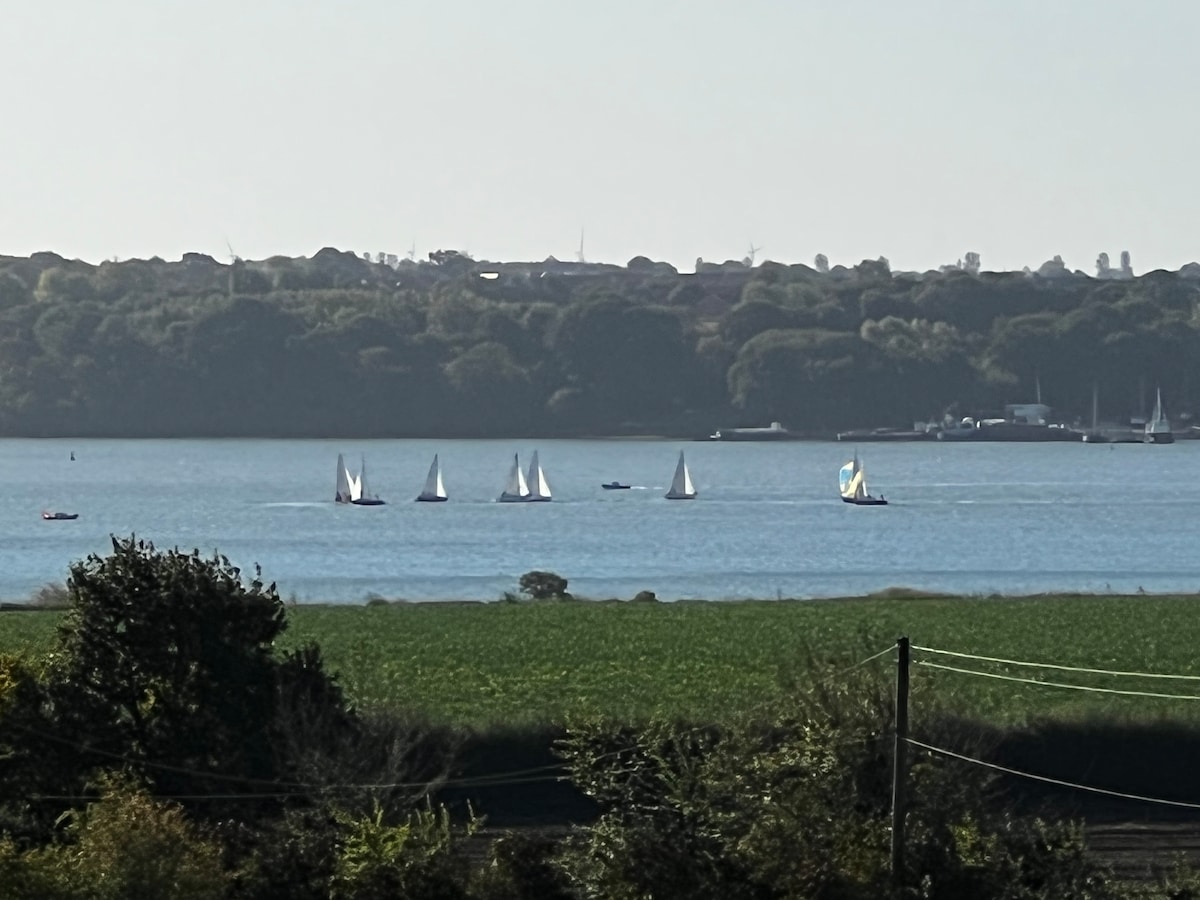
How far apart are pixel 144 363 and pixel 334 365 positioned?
14520 millimetres

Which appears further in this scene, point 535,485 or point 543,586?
point 535,485

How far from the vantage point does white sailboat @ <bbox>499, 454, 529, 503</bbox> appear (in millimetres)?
121125

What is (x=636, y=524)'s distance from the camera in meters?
106

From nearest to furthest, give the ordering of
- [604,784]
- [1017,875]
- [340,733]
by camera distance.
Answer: [1017,875] < [604,784] < [340,733]

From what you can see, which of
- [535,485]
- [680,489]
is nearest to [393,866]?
[535,485]

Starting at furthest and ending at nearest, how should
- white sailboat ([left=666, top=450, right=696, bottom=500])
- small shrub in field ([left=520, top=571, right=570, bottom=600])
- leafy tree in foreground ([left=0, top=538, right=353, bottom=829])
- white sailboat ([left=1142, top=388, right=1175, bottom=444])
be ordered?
white sailboat ([left=1142, top=388, right=1175, bottom=444]) < white sailboat ([left=666, top=450, right=696, bottom=500]) < small shrub in field ([left=520, top=571, right=570, bottom=600]) < leafy tree in foreground ([left=0, top=538, right=353, bottom=829])

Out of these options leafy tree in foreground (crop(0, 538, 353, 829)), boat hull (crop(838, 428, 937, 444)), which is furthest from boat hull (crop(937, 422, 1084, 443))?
leafy tree in foreground (crop(0, 538, 353, 829))

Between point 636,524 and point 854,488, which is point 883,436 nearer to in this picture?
point 854,488

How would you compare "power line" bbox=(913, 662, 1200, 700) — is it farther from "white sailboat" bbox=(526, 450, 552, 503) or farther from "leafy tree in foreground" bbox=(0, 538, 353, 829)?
"white sailboat" bbox=(526, 450, 552, 503)

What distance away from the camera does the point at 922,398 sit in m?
195

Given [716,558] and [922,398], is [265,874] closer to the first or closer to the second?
[716,558]

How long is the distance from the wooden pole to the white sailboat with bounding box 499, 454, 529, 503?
100197mm

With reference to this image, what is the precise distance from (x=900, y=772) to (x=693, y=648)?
2047 centimetres

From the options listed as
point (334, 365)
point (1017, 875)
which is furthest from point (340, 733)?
point (334, 365)
